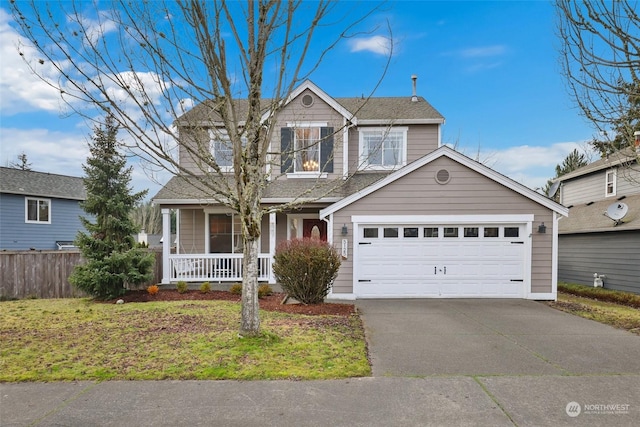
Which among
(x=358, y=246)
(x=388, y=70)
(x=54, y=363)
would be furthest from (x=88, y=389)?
(x=358, y=246)

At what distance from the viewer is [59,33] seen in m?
4.88

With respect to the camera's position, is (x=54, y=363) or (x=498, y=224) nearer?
(x=54, y=363)

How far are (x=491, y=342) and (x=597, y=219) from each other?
11410 mm

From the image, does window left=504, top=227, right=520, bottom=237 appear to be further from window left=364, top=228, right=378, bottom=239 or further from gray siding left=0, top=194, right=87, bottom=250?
gray siding left=0, top=194, right=87, bottom=250

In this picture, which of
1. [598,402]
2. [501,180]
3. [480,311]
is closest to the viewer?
[598,402]

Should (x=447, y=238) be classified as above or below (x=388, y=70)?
below

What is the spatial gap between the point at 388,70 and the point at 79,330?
7104 mm

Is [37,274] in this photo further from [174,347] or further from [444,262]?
[444,262]

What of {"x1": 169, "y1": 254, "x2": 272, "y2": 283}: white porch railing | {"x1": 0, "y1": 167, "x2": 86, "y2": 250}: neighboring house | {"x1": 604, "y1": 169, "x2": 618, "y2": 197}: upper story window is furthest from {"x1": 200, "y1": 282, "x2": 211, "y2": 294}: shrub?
{"x1": 604, "y1": 169, "x2": 618, "y2": 197}: upper story window

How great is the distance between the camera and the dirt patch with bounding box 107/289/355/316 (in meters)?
8.39

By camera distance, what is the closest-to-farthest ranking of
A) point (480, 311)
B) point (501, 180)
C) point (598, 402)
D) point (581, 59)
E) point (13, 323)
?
1. point (598, 402)
2. point (581, 59)
3. point (13, 323)
4. point (480, 311)
5. point (501, 180)

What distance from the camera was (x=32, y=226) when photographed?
1966 cm

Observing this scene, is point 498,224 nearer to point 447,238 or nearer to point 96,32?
point 447,238

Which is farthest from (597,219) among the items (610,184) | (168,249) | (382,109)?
(168,249)
